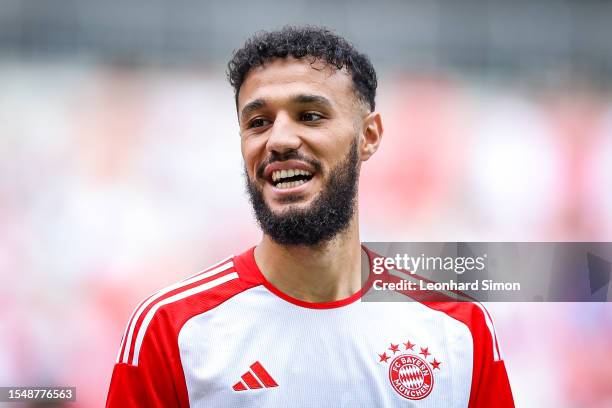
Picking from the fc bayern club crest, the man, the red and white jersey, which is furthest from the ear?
the fc bayern club crest

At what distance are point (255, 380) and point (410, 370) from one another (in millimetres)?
391

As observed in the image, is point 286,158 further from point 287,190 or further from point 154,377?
point 154,377

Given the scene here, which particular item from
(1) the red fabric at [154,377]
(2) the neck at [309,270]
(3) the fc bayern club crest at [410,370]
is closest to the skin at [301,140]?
(2) the neck at [309,270]

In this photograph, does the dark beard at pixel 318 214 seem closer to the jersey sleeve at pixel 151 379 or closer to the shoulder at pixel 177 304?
the shoulder at pixel 177 304

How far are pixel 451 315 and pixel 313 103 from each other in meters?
0.69

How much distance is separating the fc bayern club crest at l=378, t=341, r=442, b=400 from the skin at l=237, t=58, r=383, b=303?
20 centimetres

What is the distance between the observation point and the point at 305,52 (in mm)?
1412

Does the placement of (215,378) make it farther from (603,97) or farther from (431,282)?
(603,97)

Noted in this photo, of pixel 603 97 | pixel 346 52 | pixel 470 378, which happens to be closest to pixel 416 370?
pixel 470 378

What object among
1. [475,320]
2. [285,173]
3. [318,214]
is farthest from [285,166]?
[475,320]

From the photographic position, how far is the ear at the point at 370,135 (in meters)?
1.53

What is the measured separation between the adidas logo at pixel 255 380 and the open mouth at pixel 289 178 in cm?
44

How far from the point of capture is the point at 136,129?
2.58 meters

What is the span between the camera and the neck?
4.44ft
